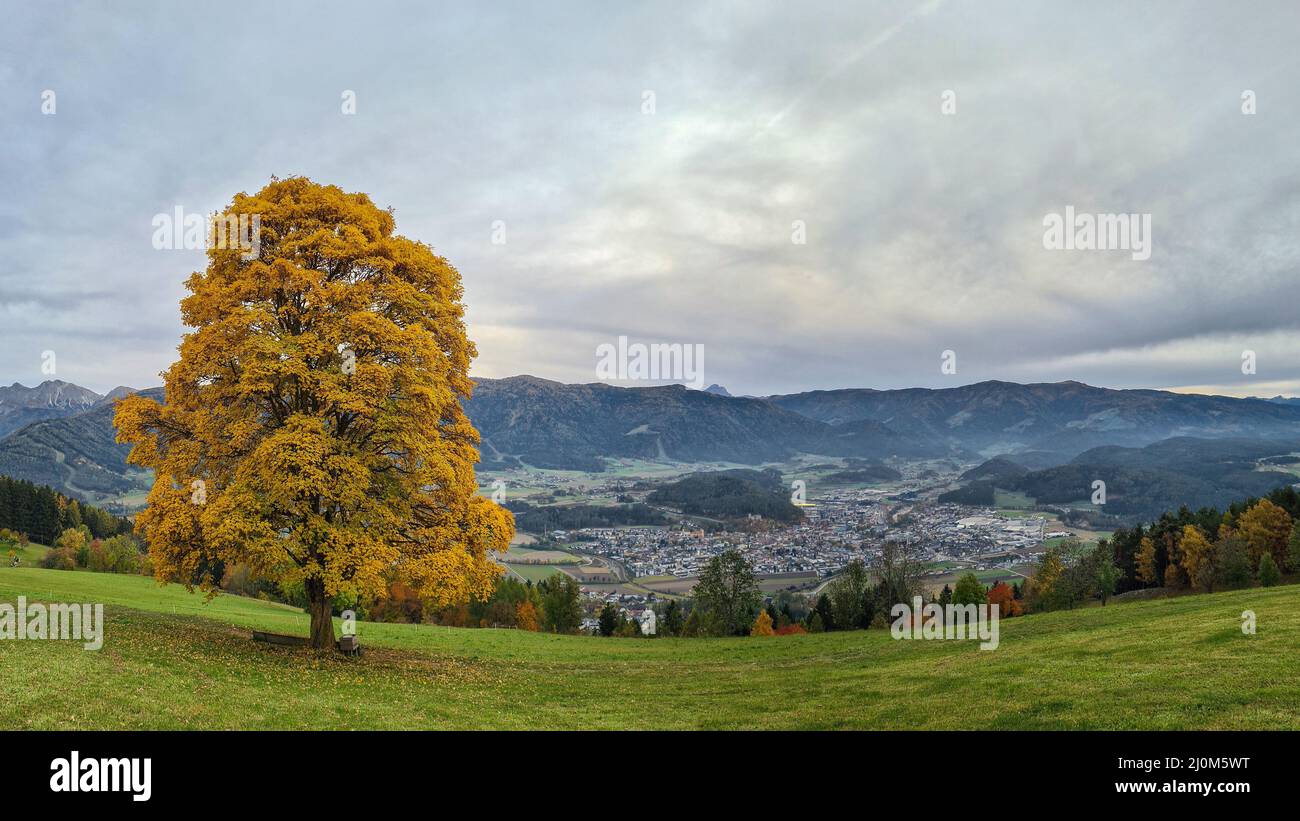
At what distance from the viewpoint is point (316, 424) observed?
20547mm

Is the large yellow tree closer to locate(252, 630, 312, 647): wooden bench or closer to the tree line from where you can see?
locate(252, 630, 312, 647): wooden bench

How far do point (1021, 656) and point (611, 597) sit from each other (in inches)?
5467

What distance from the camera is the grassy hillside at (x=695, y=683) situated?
1401cm

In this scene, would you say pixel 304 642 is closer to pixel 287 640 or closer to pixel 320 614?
pixel 287 640

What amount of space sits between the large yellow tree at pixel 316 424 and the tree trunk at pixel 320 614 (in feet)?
0.37

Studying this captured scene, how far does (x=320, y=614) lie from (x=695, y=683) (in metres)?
15.2

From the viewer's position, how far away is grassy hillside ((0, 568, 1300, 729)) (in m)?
14.0

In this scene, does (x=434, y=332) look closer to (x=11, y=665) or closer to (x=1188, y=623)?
(x=11, y=665)

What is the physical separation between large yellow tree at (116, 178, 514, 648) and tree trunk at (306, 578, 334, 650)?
11 centimetres

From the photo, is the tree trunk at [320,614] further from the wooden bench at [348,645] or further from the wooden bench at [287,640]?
the wooden bench at [287,640]

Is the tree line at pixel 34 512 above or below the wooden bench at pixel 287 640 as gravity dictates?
below

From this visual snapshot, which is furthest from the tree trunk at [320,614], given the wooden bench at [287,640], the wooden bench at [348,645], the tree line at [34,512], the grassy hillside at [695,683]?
the tree line at [34,512]
